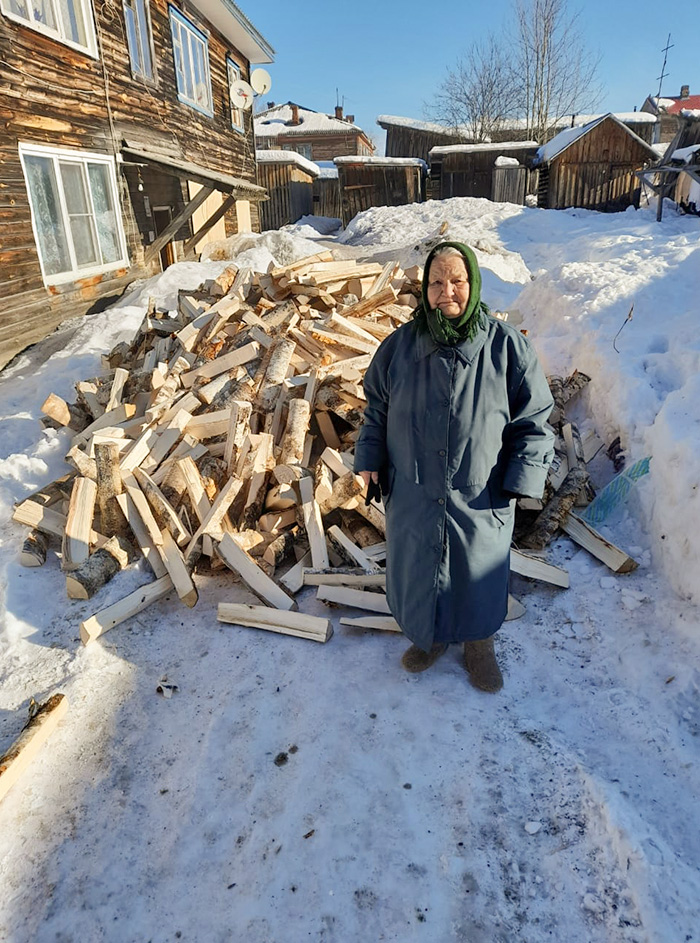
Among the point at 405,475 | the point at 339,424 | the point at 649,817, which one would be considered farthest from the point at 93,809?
the point at 339,424

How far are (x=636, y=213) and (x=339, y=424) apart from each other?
19794 mm

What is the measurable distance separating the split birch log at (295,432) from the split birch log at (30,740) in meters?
2.23

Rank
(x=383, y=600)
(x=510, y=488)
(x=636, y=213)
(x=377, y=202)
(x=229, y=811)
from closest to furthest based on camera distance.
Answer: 1. (x=229, y=811)
2. (x=510, y=488)
3. (x=383, y=600)
4. (x=636, y=213)
5. (x=377, y=202)

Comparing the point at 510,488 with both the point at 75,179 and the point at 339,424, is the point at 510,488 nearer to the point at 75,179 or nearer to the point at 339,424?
the point at 339,424

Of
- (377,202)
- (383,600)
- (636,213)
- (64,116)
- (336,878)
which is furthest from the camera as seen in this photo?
(377,202)

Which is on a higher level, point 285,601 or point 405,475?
point 405,475

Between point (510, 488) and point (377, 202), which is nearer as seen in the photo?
point (510, 488)

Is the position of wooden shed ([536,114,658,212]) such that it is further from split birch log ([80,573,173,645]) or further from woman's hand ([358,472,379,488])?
split birch log ([80,573,173,645])

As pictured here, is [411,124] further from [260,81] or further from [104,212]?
[104,212]

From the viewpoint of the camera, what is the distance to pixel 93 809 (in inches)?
102

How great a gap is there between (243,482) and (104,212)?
8.90 m

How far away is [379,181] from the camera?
2670 cm

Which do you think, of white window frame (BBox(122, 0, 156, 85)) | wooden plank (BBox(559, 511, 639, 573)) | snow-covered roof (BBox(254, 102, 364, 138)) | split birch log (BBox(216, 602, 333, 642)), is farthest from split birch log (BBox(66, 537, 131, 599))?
snow-covered roof (BBox(254, 102, 364, 138))

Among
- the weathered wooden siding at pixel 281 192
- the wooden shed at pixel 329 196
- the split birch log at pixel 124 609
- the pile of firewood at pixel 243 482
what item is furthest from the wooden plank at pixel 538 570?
the wooden shed at pixel 329 196
